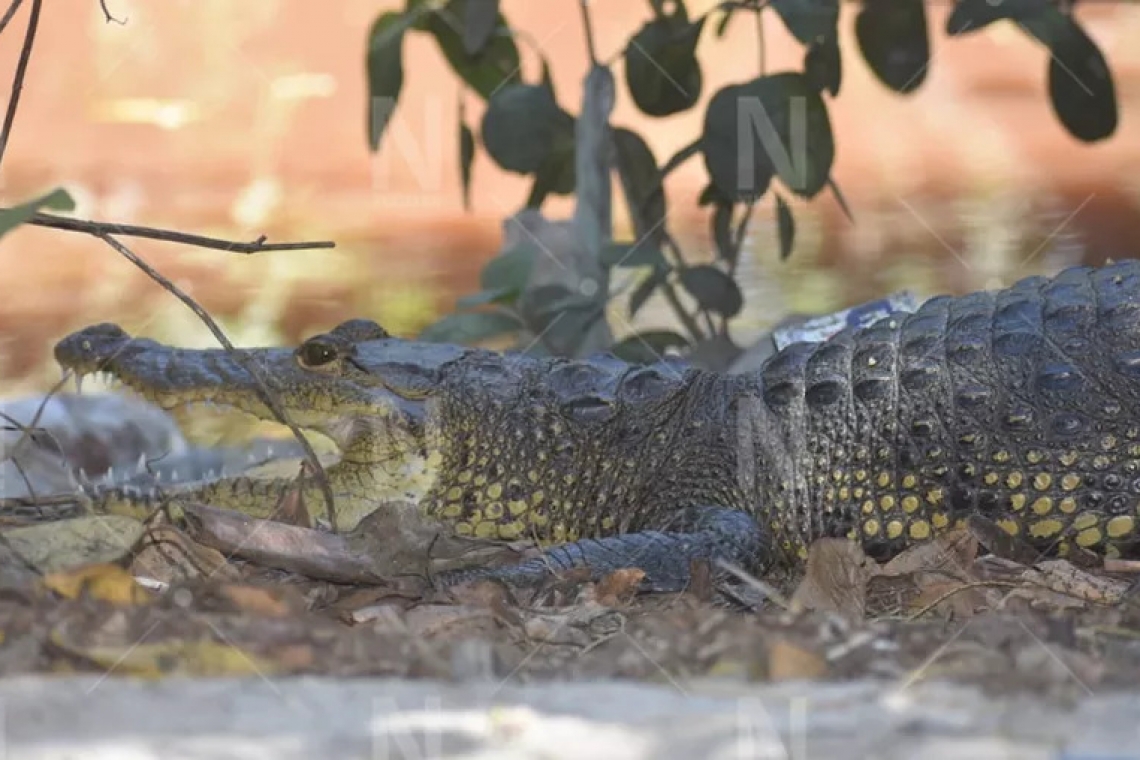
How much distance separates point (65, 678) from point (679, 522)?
5.23 feet

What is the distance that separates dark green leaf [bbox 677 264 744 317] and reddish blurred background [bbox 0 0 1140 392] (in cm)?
122

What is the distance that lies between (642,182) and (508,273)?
1.89 feet

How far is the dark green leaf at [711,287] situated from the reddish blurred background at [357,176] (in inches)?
48.1

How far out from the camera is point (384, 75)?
14.4ft

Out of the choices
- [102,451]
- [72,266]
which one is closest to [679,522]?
[102,451]

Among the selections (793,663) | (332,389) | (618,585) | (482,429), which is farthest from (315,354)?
(793,663)

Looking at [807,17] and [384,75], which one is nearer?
[807,17]

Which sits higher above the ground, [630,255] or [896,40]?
[896,40]

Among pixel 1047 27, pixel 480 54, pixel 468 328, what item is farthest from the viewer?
pixel 480 54

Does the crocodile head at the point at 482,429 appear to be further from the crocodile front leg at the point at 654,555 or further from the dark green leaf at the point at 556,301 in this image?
the dark green leaf at the point at 556,301

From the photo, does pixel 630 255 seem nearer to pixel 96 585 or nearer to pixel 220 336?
pixel 220 336

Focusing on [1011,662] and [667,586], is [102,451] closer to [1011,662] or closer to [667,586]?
[667,586]

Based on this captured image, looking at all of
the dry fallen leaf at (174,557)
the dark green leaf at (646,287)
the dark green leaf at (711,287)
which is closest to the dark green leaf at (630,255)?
the dark green leaf at (646,287)

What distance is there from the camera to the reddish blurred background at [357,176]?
6.43 meters
